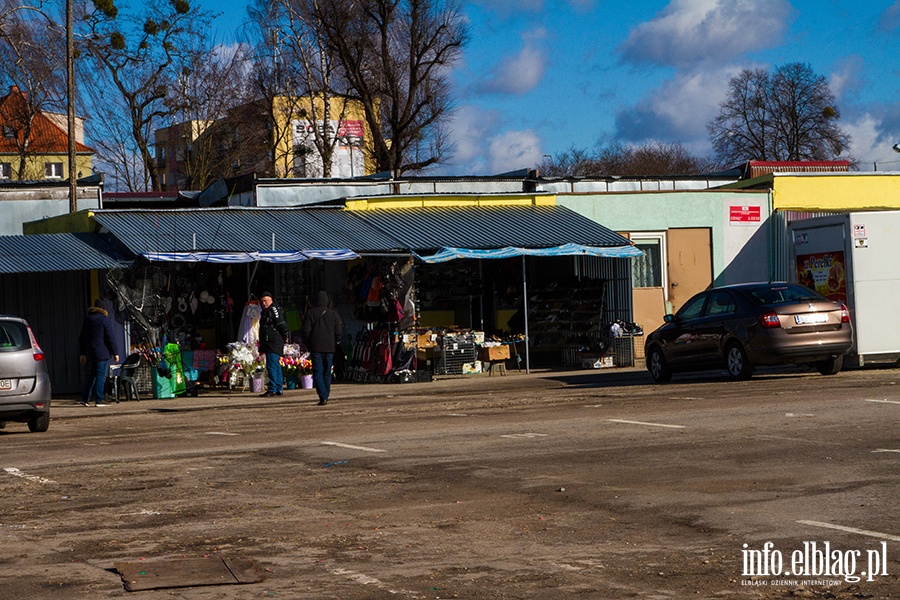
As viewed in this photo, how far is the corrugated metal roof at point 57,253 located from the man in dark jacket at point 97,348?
111cm

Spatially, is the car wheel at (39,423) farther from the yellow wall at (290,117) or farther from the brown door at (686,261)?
the yellow wall at (290,117)

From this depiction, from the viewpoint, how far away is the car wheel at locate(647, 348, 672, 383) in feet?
73.0

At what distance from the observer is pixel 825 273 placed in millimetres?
23359

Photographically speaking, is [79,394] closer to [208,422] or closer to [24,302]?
[24,302]

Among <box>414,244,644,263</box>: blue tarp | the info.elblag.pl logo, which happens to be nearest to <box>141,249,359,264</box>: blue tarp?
<box>414,244,644,263</box>: blue tarp

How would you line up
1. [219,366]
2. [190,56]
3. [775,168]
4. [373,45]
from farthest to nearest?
[190,56] < [373,45] < [775,168] < [219,366]

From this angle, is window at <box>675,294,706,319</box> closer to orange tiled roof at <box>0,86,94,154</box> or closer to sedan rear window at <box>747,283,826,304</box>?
sedan rear window at <box>747,283,826,304</box>

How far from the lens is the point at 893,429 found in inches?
528

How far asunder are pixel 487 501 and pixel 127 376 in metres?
14.9

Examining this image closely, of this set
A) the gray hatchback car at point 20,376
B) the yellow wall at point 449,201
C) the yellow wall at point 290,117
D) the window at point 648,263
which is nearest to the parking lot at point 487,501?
the gray hatchback car at point 20,376

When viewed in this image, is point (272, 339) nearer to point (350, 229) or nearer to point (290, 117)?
point (350, 229)

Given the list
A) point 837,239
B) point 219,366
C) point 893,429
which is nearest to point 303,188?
point 219,366

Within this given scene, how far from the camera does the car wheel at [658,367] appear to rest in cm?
2225

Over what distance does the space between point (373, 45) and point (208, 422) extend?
3007 cm
